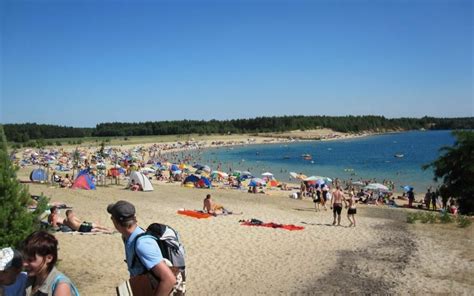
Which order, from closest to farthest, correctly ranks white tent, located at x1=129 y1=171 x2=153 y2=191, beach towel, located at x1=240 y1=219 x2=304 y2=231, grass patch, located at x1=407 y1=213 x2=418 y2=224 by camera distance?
beach towel, located at x1=240 y1=219 x2=304 y2=231 < grass patch, located at x1=407 y1=213 x2=418 y2=224 < white tent, located at x1=129 y1=171 x2=153 y2=191

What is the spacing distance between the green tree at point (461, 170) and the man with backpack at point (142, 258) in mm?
20081

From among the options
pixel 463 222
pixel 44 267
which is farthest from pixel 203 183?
pixel 44 267

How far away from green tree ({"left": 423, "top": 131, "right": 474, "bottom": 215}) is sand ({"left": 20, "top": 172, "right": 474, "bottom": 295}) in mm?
5122

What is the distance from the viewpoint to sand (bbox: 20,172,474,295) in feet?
28.8

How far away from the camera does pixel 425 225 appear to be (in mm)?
15953

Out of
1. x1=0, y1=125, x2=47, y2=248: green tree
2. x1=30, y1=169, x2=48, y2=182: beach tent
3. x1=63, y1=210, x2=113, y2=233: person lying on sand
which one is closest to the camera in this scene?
x1=0, y1=125, x2=47, y2=248: green tree

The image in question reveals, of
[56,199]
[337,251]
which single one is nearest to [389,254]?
[337,251]

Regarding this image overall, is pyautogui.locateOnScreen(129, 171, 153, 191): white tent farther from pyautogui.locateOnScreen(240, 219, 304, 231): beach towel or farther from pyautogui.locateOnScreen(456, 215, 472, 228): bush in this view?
pyautogui.locateOnScreen(456, 215, 472, 228): bush

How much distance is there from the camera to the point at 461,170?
2094cm

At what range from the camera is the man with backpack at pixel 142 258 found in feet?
10.0

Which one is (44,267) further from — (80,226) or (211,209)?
(211,209)

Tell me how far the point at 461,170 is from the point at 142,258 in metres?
21.2

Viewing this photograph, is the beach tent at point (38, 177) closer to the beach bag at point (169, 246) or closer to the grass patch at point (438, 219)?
the grass patch at point (438, 219)

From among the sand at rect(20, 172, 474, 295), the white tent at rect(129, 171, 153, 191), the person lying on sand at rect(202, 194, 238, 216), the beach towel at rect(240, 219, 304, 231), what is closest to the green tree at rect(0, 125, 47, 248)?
the sand at rect(20, 172, 474, 295)
